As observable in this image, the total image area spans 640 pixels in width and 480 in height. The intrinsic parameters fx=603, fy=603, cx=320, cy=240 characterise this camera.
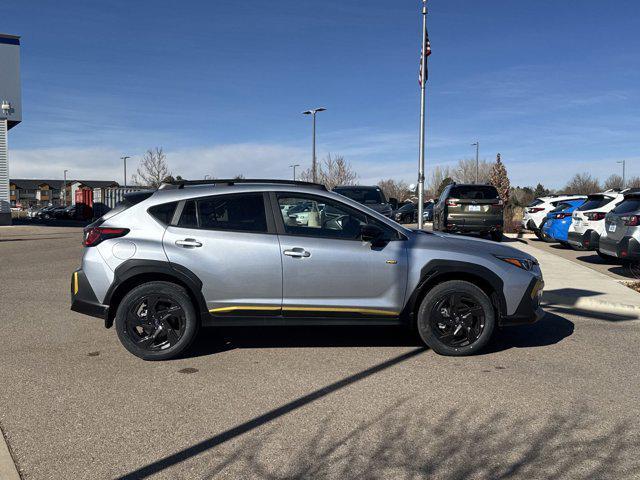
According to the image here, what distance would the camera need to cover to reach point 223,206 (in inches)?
233

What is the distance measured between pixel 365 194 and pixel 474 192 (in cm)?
326

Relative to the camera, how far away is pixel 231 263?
5.68 meters

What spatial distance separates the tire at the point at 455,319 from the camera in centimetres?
584

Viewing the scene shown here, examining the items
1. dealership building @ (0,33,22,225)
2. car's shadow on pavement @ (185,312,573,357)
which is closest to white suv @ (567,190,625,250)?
car's shadow on pavement @ (185,312,573,357)

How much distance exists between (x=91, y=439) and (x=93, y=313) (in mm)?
2041

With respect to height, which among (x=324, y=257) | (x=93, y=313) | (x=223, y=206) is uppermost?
(x=223, y=206)

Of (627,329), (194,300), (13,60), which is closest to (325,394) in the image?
(194,300)

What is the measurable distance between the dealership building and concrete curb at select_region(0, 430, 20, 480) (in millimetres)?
33410

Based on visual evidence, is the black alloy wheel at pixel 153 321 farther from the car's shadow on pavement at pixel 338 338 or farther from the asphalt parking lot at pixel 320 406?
the car's shadow on pavement at pixel 338 338

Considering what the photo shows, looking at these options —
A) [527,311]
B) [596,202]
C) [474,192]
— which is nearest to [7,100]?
[474,192]

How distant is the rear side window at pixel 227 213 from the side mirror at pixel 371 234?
3.10 feet

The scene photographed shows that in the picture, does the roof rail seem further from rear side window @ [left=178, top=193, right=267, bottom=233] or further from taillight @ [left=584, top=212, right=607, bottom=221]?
taillight @ [left=584, top=212, right=607, bottom=221]

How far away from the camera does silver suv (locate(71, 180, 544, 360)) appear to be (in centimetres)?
568

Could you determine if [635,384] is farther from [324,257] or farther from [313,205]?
[313,205]
